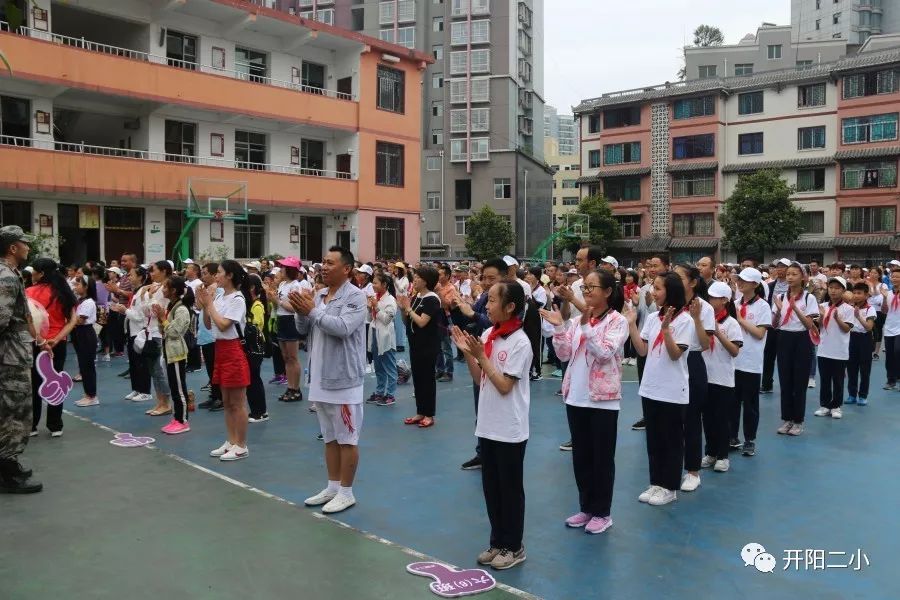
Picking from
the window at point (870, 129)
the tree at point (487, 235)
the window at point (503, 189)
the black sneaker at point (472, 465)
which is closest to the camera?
the black sneaker at point (472, 465)

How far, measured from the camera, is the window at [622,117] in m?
42.5

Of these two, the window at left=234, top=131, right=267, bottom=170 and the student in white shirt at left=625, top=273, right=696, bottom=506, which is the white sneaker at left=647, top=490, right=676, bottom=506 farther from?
the window at left=234, top=131, right=267, bottom=170

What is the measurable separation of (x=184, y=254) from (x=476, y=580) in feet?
62.0

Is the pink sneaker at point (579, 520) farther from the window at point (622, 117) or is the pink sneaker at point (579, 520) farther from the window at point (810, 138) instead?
the window at point (622, 117)

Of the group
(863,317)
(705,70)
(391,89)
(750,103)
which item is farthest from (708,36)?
(863,317)

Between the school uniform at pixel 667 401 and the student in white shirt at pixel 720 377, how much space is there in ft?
2.70

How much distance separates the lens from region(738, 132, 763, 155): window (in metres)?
39.5

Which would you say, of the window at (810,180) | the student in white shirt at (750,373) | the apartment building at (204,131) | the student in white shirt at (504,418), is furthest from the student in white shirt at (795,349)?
the window at (810,180)

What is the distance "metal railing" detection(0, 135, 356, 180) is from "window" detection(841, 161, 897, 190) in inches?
1043

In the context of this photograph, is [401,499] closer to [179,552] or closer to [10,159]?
[179,552]

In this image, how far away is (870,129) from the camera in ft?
118

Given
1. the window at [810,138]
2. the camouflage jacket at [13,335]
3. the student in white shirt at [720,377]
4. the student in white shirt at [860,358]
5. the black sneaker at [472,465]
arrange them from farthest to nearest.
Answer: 1. the window at [810,138]
2. the student in white shirt at [860,358]
3. the black sneaker at [472,465]
4. the student in white shirt at [720,377]
5. the camouflage jacket at [13,335]

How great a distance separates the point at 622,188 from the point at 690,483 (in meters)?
39.7

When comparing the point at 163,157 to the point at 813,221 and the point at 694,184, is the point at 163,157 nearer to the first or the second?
the point at 694,184
